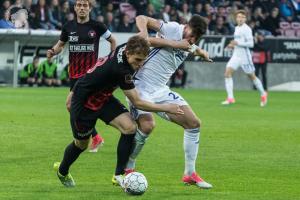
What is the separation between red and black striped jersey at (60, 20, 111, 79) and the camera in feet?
46.5

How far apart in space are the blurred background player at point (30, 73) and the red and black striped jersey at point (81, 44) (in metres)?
17.8

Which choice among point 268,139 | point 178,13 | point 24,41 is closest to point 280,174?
point 268,139

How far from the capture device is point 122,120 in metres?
10.5

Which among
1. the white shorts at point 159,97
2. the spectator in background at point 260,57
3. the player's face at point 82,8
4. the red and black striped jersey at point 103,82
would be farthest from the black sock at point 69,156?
the spectator in background at point 260,57

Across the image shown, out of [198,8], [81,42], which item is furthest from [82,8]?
[198,8]

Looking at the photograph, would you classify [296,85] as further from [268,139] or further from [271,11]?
[268,139]

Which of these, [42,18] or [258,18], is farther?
[258,18]

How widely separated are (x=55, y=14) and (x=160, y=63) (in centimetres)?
2192

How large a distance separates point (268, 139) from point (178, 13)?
63.1 ft

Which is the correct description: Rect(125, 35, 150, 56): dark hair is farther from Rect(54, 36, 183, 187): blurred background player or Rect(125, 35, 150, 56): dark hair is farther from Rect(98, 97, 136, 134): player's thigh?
Rect(98, 97, 136, 134): player's thigh

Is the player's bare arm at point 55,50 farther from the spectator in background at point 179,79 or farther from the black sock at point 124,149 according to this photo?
the spectator in background at point 179,79

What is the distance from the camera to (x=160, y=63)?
11.4 metres

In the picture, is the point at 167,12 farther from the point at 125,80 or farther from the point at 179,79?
the point at 125,80

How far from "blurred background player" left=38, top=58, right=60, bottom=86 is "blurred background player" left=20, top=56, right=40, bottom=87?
0.58 feet
